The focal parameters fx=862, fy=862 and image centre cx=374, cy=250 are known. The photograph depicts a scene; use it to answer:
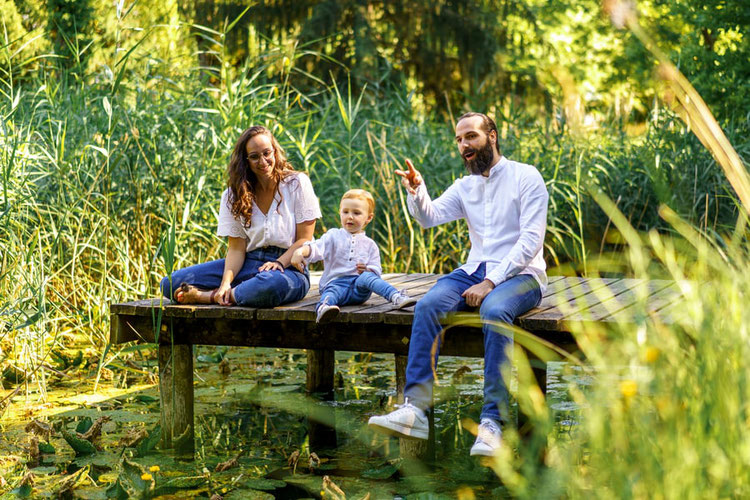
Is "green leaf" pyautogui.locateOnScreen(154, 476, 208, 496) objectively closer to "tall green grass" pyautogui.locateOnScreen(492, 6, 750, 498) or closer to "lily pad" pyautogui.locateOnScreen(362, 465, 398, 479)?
"lily pad" pyautogui.locateOnScreen(362, 465, 398, 479)

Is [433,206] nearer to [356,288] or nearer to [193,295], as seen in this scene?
[356,288]

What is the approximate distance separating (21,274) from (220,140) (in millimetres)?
1471

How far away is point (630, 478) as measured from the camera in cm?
154

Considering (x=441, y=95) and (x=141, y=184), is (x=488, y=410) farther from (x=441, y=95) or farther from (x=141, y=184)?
(x=441, y=95)

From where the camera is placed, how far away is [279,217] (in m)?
4.04

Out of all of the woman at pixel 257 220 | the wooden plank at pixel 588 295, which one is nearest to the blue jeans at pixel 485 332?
the wooden plank at pixel 588 295

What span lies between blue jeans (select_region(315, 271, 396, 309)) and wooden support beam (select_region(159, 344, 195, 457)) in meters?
0.71

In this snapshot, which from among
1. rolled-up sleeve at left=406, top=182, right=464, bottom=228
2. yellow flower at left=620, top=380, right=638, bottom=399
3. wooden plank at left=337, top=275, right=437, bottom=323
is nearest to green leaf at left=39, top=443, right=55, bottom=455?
wooden plank at left=337, top=275, right=437, bottom=323

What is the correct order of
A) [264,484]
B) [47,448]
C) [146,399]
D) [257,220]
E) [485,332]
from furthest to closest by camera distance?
[146,399], [257,220], [47,448], [485,332], [264,484]

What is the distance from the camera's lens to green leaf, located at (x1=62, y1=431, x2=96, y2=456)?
3432 millimetres

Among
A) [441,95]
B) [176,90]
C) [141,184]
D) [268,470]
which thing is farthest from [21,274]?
[441,95]

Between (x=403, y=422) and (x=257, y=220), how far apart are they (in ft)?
4.32

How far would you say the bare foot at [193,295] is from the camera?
3.87 meters

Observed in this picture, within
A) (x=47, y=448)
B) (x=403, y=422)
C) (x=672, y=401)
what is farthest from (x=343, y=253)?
(x=672, y=401)
